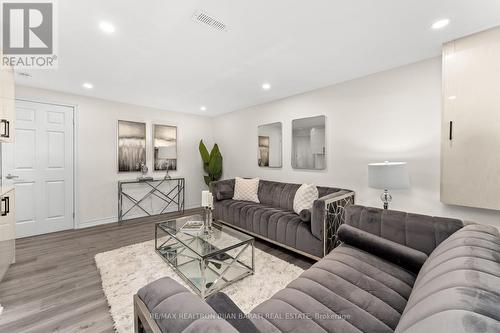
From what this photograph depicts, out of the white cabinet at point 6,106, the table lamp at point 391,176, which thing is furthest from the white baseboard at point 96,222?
the table lamp at point 391,176

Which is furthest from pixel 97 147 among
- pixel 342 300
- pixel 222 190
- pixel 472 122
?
pixel 472 122

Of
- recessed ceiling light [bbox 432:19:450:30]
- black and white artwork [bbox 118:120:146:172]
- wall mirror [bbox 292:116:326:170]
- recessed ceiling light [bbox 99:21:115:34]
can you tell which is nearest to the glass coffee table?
wall mirror [bbox 292:116:326:170]

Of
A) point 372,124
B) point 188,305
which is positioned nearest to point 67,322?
point 188,305

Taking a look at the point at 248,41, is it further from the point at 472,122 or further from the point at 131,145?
the point at 131,145

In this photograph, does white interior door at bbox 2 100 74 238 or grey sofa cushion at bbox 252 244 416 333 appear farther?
white interior door at bbox 2 100 74 238

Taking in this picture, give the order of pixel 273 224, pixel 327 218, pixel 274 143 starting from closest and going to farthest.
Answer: pixel 327 218 < pixel 273 224 < pixel 274 143

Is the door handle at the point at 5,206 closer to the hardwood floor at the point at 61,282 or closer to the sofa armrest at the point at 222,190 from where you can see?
the hardwood floor at the point at 61,282

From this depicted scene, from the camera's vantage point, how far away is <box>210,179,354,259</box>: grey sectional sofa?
2348 millimetres

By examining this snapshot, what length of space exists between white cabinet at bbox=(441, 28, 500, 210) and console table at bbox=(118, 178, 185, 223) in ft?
15.1

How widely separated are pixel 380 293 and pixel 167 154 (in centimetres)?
448

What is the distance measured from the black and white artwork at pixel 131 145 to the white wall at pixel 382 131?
2.86 metres

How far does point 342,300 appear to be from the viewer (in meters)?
1.12

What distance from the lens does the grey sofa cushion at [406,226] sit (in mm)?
1519

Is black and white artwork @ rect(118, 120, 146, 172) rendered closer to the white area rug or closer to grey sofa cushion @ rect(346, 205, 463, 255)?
the white area rug
